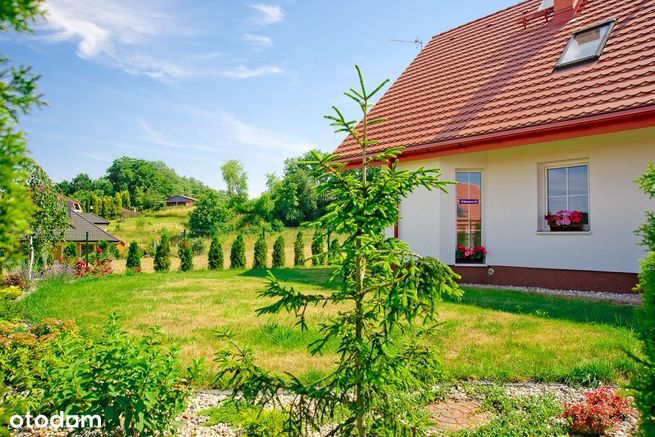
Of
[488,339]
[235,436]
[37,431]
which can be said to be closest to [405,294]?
[235,436]

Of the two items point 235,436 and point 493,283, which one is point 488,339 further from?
point 493,283

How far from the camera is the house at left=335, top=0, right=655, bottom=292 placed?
8.43m

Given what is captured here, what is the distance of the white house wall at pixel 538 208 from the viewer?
8438 mm

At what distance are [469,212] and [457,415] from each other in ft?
26.2

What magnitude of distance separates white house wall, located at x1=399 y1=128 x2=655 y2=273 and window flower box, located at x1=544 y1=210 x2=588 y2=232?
0.20 meters

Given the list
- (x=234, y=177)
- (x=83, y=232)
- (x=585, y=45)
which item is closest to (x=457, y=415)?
(x=585, y=45)

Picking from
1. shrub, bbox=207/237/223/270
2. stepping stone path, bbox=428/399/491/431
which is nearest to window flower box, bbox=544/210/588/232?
stepping stone path, bbox=428/399/491/431

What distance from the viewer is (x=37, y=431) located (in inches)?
127

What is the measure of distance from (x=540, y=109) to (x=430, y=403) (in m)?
7.70

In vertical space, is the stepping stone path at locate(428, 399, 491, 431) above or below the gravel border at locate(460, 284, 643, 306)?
below

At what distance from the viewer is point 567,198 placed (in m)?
9.47

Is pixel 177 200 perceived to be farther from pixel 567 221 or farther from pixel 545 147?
pixel 567 221

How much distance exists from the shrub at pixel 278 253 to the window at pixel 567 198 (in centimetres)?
1067

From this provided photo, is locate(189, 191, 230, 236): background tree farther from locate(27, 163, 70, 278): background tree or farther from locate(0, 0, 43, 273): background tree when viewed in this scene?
locate(0, 0, 43, 273): background tree
